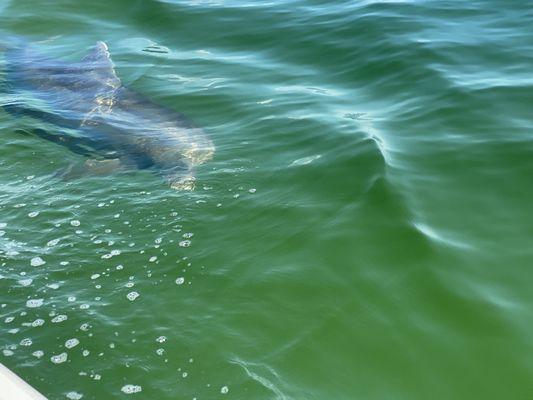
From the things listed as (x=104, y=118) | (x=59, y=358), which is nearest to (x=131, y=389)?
(x=59, y=358)

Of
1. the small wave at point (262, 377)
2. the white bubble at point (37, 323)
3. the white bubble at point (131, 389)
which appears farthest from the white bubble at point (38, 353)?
the small wave at point (262, 377)

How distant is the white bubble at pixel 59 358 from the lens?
4.63m

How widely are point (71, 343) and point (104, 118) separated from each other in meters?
3.63

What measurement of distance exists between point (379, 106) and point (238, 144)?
1.71m

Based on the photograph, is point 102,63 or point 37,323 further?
point 102,63

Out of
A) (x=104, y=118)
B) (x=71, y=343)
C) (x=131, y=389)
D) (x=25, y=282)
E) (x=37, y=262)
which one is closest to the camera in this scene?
(x=131, y=389)

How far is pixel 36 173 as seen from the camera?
696 centimetres

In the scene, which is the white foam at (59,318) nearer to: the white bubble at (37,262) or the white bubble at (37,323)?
the white bubble at (37,323)

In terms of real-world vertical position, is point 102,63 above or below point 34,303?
above

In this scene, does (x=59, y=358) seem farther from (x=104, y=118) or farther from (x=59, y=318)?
(x=104, y=118)

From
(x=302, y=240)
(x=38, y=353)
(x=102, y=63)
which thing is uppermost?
(x=102, y=63)

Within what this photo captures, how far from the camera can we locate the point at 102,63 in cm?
939

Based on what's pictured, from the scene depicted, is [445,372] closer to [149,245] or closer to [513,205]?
[513,205]

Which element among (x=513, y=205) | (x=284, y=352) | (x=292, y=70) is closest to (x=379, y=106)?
(x=292, y=70)
